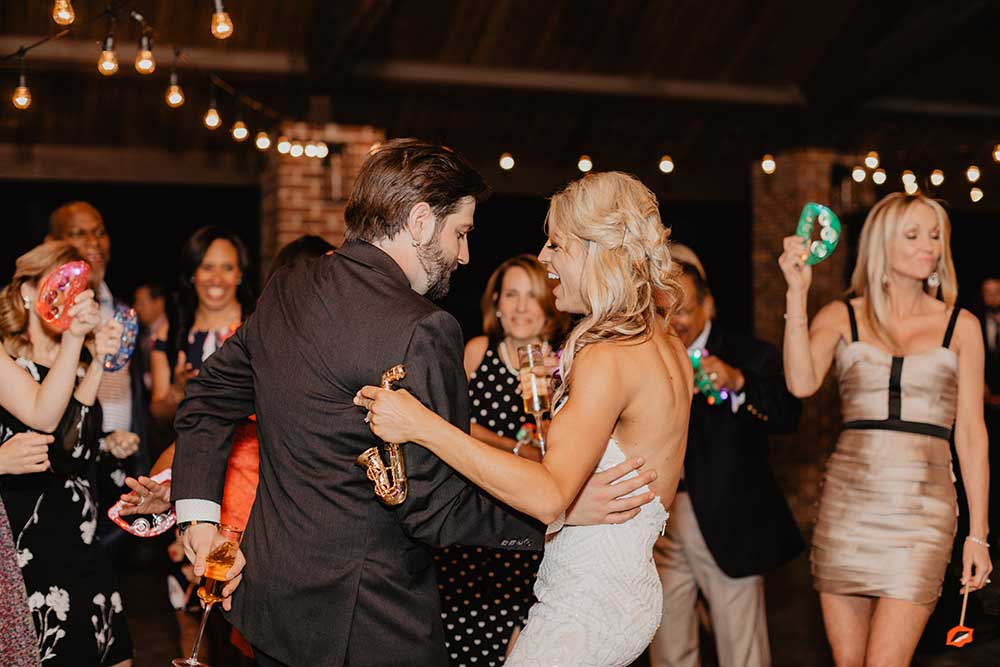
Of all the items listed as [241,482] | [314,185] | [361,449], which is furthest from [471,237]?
[361,449]

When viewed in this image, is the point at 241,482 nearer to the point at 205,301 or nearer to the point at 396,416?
the point at 396,416

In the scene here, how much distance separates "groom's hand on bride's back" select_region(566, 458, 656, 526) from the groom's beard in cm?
48

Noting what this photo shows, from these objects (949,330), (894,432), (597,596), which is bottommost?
(597,596)

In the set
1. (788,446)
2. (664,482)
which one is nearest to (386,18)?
(788,446)

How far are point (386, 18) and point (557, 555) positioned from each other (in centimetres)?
531

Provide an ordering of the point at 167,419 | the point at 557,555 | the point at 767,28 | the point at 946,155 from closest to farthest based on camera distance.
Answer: the point at 557,555 → the point at 167,419 → the point at 767,28 → the point at 946,155

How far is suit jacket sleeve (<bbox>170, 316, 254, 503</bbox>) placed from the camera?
2.14 meters

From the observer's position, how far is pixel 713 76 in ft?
25.8

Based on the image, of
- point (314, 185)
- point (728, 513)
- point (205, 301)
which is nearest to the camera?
point (728, 513)

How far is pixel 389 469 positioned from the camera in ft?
5.94

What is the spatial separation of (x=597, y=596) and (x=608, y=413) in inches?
14.4

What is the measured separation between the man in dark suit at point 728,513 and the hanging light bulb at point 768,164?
394 cm

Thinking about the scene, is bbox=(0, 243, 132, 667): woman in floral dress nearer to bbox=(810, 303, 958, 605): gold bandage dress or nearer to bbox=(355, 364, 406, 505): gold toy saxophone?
bbox=(355, 364, 406, 505): gold toy saxophone

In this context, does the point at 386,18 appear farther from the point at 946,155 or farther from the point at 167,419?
the point at 946,155
